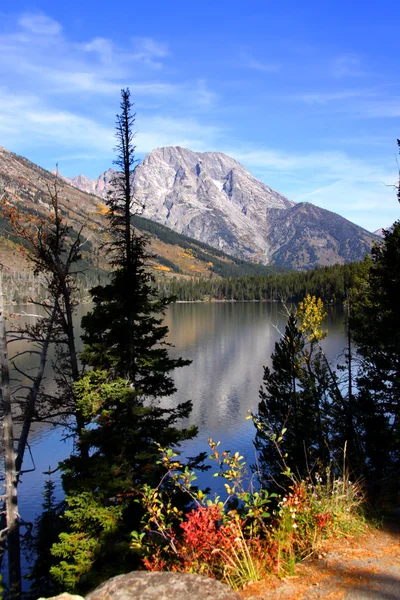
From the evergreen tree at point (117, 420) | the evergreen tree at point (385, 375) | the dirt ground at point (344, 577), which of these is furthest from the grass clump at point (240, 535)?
the evergreen tree at point (385, 375)

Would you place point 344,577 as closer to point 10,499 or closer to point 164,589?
point 164,589

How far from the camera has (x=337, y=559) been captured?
5191mm

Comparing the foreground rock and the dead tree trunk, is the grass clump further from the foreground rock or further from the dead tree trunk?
the dead tree trunk

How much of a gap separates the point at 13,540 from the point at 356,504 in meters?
10.7

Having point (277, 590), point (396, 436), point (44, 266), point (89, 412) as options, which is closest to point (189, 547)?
point (277, 590)

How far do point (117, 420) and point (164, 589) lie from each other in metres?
10.1

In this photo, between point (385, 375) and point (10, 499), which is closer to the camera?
point (10, 499)

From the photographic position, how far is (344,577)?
4.77 metres

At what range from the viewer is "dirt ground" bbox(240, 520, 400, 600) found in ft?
14.7

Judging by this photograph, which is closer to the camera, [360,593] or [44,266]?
[360,593]

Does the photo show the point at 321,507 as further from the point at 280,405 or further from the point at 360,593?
the point at 280,405

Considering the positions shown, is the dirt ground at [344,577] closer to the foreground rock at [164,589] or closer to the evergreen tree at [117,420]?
the foreground rock at [164,589]

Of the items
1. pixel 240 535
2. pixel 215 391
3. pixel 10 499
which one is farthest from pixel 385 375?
pixel 215 391

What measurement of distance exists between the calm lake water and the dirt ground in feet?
6.86
